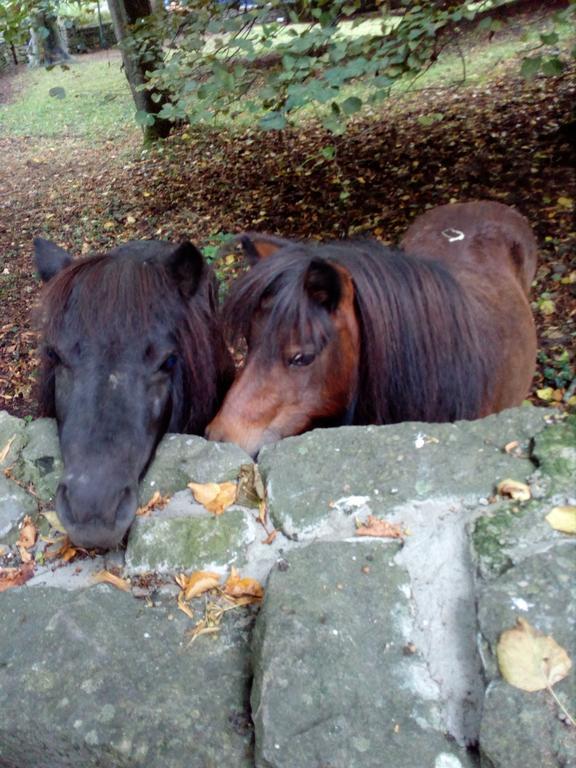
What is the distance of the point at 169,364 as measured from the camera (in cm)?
291

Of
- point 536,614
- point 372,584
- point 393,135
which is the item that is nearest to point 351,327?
point 372,584

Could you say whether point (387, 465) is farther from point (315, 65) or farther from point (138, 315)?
point (315, 65)

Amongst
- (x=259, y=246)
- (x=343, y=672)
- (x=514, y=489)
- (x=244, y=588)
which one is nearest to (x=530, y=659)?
(x=343, y=672)

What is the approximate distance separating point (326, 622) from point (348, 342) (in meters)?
1.72

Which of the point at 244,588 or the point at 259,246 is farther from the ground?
the point at 259,246

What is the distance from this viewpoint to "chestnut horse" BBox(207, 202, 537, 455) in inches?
117

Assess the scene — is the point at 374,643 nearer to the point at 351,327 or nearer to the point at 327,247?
the point at 351,327

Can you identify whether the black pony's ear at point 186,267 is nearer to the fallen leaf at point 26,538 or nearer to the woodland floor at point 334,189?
the fallen leaf at point 26,538

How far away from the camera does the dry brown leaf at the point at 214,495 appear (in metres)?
2.03

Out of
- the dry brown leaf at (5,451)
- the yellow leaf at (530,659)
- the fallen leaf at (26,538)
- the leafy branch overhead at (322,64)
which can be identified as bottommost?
the fallen leaf at (26,538)

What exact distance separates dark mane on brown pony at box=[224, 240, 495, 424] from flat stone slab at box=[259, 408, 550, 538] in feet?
3.10

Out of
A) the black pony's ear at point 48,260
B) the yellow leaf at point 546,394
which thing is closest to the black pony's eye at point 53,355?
the black pony's ear at point 48,260

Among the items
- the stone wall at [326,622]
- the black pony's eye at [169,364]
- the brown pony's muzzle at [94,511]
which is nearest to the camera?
the stone wall at [326,622]

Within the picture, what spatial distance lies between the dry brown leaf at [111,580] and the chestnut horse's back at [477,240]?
112 inches
